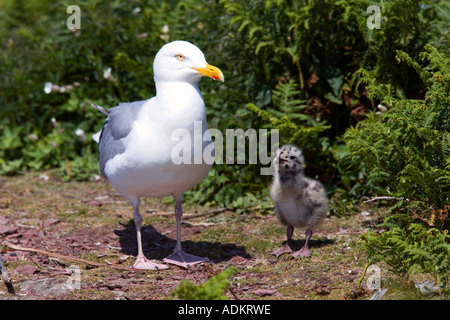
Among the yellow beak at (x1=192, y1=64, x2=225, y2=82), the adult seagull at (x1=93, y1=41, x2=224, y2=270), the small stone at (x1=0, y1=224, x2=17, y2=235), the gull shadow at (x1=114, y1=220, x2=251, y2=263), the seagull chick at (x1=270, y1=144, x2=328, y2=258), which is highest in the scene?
the yellow beak at (x1=192, y1=64, x2=225, y2=82)

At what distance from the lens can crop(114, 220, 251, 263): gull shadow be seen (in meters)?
6.18

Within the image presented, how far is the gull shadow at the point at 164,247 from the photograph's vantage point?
6176mm

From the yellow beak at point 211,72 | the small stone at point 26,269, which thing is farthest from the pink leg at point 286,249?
the small stone at point 26,269

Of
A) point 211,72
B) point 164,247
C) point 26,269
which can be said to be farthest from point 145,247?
point 211,72

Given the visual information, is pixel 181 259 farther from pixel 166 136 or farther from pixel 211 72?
pixel 211 72

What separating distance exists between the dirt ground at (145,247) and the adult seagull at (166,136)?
0.48 metres

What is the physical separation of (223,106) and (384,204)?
236 centimetres

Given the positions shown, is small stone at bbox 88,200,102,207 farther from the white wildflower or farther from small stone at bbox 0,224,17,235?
the white wildflower

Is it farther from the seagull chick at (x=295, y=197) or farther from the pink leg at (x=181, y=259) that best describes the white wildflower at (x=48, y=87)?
the seagull chick at (x=295, y=197)

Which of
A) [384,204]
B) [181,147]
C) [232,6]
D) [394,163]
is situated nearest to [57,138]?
[232,6]

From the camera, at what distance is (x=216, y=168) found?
7.78 meters

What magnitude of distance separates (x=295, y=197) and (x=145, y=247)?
169cm

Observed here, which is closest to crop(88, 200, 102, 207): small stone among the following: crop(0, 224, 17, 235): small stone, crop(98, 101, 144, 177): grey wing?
crop(0, 224, 17, 235): small stone
